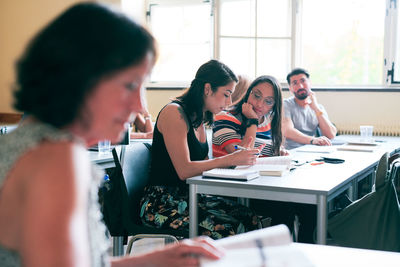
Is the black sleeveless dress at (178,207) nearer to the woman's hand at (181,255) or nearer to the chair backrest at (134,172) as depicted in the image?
the chair backrest at (134,172)

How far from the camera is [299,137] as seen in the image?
420cm

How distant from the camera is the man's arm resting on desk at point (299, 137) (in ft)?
13.2

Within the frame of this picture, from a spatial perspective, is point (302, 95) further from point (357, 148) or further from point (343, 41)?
point (343, 41)

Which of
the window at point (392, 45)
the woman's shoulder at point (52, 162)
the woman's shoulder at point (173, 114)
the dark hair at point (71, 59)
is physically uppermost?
the window at point (392, 45)

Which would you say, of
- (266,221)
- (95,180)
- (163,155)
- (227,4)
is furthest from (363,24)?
(95,180)

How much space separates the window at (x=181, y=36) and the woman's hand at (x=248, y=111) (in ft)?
10.2

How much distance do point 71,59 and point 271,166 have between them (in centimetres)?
197

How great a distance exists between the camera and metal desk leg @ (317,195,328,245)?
2029 millimetres

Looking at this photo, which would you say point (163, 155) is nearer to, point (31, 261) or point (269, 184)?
point (269, 184)

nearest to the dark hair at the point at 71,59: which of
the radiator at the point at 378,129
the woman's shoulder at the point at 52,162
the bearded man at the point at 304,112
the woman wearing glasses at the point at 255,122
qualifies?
the woman's shoulder at the point at 52,162

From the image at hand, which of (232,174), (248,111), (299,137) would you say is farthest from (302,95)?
(232,174)

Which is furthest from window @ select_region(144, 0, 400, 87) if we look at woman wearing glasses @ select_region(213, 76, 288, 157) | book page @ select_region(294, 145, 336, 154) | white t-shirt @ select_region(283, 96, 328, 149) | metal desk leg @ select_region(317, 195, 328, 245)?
metal desk leg @ select_region(317, 195, 328, 245)

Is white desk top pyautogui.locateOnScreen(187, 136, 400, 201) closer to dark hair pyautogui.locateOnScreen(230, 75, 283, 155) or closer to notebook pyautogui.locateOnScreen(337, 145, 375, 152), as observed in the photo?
dark hair pyautogui.locateOnScreen(230, 75, 283, 155)

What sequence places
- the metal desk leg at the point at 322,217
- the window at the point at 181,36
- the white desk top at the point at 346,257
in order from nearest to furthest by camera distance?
the white desk top at the point at 346,257 → the metal desk leg at the point at 322,217 → the window at the point at 181,36
